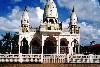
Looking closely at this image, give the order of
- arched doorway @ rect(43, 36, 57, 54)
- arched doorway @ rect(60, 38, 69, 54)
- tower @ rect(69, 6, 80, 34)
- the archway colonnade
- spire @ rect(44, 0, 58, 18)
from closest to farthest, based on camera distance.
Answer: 1. spire @ rect(44, 0, 58, 18)
2. the archway colonnade
3. arched doorway @ rect(43, 36, 57, 54)
4. arched doorway @ rect(60, 38, 69, 54)
5. tower @ rect(69, 6, 80, 34)

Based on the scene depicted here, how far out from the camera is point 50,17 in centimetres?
4416

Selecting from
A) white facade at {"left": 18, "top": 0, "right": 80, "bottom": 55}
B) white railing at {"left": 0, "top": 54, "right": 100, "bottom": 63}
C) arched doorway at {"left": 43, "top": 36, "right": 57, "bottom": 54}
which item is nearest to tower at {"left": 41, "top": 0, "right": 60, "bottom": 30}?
white facade at {"left": 18, "top": 0, "right": 80, "bottom": 55}

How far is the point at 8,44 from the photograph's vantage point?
87250mm

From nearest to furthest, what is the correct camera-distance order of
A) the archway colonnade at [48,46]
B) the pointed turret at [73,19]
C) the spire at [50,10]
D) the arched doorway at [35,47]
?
1. the spire at [50,10]
2. the archway colonnade at [48,46]
3. the arched doorway at [35,47]
4. the pointed turret at [73,19]

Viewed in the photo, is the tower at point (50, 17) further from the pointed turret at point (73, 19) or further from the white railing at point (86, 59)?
the white railing at point (86, 59)

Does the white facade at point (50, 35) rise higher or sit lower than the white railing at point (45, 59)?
higher

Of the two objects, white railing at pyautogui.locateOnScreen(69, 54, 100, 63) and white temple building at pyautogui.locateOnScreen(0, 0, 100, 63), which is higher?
white temple building at pyautogui.locateOnScreen(0, 0, 100, 63)

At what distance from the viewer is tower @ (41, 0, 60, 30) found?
4236cm

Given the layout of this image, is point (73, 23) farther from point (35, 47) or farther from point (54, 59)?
point (54, 59)

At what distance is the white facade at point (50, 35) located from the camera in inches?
1640

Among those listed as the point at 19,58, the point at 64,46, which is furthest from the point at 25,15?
the point at 19,58

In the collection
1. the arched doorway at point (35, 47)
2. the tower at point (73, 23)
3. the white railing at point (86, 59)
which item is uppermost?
the tower at point (73, 23)

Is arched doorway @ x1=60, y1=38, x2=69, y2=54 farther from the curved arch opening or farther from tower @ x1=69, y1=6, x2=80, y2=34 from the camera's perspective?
the curved arch opening

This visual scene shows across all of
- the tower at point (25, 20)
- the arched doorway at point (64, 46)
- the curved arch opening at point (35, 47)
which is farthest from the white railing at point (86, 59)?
the tower at point (25, 20)
